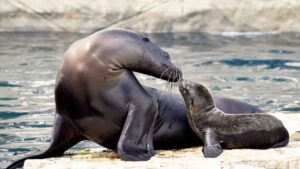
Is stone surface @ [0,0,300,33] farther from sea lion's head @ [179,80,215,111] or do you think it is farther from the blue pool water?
sea lion's head @ [179,80,215,111]

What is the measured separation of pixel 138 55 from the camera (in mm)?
5570

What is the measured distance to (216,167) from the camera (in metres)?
4.89

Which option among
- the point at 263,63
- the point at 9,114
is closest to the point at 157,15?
the point at 263,63

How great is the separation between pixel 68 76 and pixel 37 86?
176 inches

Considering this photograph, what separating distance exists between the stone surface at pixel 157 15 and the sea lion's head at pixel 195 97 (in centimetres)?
814

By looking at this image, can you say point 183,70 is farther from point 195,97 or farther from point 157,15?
point 195,97

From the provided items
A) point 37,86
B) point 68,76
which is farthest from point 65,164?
point 37,86

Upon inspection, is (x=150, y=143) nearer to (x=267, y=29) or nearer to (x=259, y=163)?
(x=259, y=163)

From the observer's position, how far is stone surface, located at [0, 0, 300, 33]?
1389 centimetres

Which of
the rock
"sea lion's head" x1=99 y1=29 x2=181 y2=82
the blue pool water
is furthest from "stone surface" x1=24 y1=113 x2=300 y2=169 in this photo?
the blue pool water

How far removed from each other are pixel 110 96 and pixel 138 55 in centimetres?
34

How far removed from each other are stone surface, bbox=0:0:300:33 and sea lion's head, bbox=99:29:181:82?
819cm

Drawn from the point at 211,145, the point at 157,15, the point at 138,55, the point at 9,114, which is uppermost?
the point at 138,55

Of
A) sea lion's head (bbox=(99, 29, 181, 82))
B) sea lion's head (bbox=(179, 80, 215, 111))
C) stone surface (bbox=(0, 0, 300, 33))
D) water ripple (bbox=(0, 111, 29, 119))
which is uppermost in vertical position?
sea lion's head (bbox=(99, 29, 181, 82))
